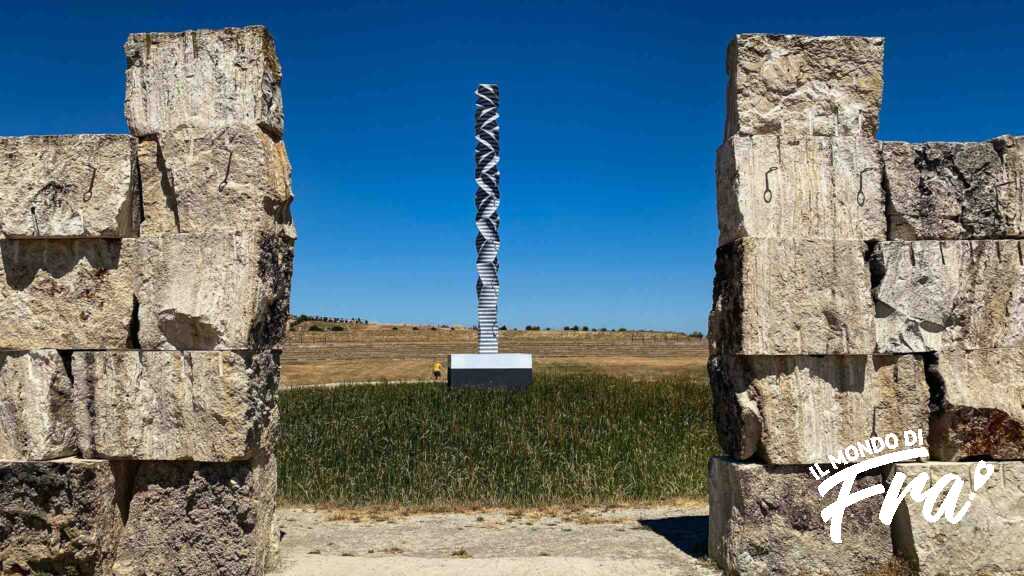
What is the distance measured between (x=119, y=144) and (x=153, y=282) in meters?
0.94

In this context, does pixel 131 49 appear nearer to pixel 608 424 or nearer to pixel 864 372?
pixel 864 372

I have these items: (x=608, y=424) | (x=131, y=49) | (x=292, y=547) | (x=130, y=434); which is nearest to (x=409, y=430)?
(x=608, y=424)

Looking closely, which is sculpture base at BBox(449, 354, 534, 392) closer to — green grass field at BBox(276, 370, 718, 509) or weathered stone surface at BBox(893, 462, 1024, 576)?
green grass field at BBox(276, 370, 718, 509)

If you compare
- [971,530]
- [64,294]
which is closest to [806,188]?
[971,530]

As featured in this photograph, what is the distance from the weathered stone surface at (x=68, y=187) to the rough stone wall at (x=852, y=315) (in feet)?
13.0

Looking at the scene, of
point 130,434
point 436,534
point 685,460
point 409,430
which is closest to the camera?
point 130,434

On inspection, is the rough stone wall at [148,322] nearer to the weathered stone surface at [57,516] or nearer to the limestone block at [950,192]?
the weathered stone surface at [57,516]

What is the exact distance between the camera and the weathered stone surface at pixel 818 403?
16.2 ft

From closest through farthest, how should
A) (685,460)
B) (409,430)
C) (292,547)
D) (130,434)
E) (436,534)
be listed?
(130,434)
(292,547)
(436,534)
(685,460)
(409,430)

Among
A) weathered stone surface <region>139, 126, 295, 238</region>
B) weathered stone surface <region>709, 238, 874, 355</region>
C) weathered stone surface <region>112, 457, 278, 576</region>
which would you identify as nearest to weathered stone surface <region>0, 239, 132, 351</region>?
weathered stone surface <region>139, 126, 295, 238</region>

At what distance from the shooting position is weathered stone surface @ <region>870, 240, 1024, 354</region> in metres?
5.01

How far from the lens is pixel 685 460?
9453 mm

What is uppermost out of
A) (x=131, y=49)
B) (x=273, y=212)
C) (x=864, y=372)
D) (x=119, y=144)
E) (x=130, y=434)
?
(x=131, y=49)

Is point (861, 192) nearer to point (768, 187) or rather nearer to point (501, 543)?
point (768, 187)
